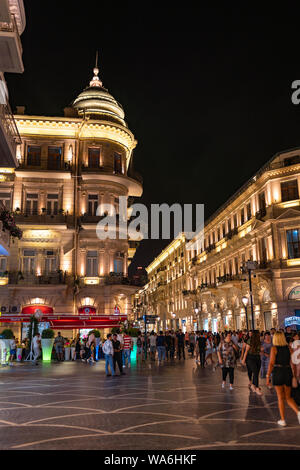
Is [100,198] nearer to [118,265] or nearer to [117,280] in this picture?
[118,265]

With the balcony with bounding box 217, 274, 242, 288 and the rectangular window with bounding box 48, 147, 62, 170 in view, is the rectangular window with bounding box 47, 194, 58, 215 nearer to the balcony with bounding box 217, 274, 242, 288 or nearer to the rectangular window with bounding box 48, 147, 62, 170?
the rectangular window with bounding box 48, 147, 62, 170

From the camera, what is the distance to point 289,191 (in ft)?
133

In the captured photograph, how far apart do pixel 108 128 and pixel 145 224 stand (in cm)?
1027

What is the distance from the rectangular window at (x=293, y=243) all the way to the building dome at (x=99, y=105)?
62.6 feet

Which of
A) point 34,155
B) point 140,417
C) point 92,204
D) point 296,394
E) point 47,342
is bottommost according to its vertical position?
point 140,417

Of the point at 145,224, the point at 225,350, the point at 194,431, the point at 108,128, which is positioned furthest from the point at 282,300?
the point at 194,431

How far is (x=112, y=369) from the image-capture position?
19609 mm

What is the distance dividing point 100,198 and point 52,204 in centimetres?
427

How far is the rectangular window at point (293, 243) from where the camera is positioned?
39.6 m

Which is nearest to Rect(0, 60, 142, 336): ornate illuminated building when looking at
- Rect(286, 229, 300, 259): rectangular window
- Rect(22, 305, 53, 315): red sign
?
Rect(22, 305, 53, 315): red sign

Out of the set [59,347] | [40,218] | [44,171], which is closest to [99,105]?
[44,171]

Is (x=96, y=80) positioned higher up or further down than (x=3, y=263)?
higher up

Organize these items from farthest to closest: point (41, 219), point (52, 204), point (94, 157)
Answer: point (94, 157)
point (52, 204)
point (41, 219)
